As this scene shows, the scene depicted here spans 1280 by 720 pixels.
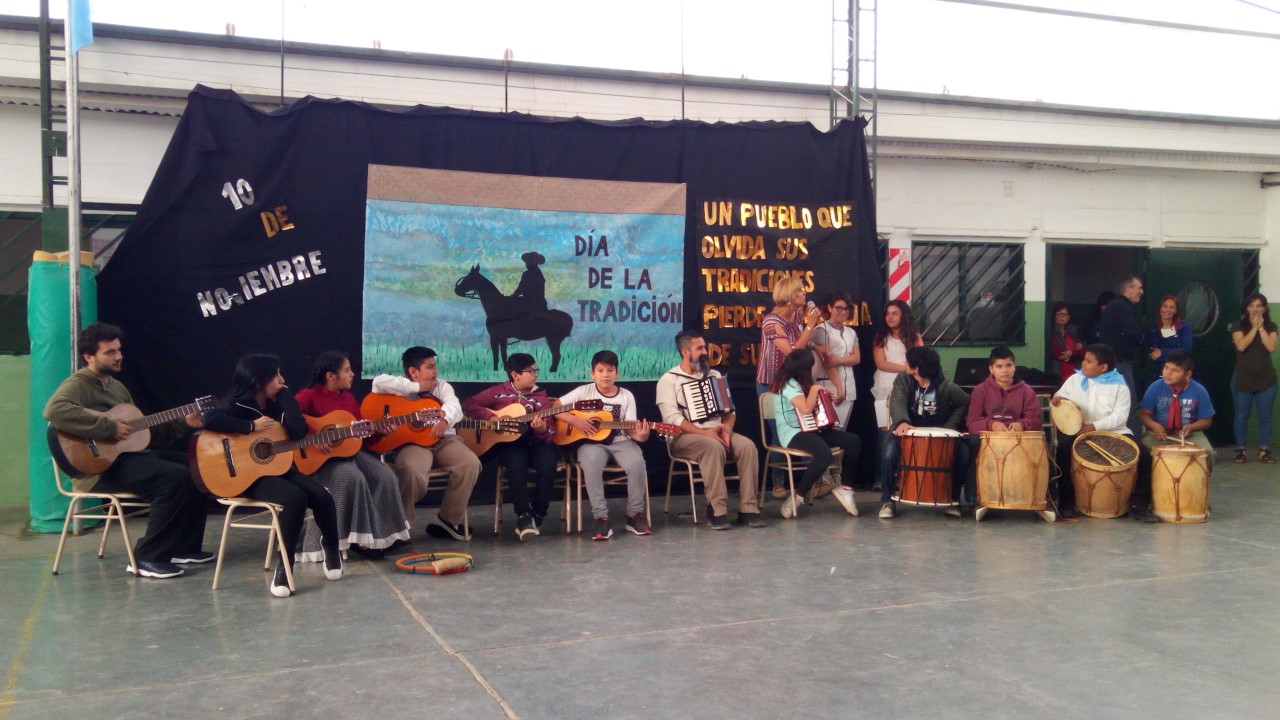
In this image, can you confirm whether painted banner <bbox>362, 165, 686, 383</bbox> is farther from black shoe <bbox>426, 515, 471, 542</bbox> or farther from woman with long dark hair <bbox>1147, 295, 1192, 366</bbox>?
woman with long dark hair <bbox>1147, 295, 1192, 366</bbox>

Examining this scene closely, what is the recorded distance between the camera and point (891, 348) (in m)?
8.77

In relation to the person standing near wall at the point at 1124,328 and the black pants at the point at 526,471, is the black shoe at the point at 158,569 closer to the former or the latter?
the black pants at the point at 526,471

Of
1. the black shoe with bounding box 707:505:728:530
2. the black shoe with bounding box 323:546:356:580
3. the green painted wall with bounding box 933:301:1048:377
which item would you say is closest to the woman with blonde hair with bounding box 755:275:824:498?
the black shoe with bounding box 707:505:728:530

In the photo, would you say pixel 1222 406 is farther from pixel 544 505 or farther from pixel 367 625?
pixel 367 625

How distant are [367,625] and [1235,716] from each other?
143 inches

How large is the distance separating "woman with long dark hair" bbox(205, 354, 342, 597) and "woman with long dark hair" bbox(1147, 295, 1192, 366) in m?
8.47

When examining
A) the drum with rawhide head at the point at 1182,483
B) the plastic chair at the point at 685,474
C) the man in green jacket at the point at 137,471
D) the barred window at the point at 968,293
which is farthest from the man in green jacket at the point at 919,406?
the man in green jacket at the point at 137,471

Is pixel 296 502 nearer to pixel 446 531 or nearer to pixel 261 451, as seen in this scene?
pixel 261 451

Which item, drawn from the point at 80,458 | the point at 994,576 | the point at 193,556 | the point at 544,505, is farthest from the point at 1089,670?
the point at 80,458

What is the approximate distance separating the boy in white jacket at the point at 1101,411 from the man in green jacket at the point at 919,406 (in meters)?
0.80

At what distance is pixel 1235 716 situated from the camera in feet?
12.1

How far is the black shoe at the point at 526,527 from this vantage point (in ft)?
22.7

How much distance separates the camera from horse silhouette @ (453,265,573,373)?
802cm

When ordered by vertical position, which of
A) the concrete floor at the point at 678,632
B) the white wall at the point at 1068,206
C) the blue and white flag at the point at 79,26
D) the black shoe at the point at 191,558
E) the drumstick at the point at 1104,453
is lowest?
the concrete floor at the point at 678,632
